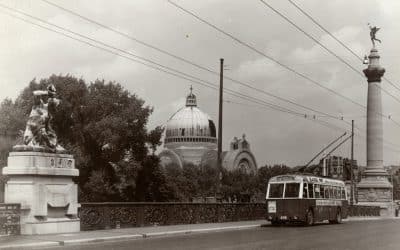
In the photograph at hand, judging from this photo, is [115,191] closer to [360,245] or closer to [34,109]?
[34,109]

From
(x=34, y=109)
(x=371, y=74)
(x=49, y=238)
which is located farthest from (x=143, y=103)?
(x=49, y=238)

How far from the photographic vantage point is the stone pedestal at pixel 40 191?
65.8 ft

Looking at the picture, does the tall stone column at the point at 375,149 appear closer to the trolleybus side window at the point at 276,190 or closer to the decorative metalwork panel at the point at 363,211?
the decorative metalwork panel at the point at 363,211

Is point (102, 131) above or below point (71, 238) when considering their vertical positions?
above

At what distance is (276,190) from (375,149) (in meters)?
28.6

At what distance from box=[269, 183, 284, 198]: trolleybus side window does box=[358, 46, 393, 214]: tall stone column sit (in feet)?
90.0

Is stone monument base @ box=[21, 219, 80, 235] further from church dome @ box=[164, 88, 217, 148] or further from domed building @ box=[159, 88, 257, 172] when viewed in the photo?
church dome @ box=[164, 88, 217, 148]

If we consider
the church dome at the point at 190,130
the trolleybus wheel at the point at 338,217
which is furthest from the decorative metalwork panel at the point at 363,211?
A: the church dome at the point at 190,130

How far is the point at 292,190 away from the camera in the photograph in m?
30.8

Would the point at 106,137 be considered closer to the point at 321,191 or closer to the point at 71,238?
the point at 321,191

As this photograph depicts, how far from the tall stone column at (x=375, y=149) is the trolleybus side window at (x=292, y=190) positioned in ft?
90.7

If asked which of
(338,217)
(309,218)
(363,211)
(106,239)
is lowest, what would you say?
(363,211)

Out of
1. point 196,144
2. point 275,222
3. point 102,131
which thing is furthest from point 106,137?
point 196,144

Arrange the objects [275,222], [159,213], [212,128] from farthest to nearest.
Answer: [212,128] → [275,222] → [159,213]
